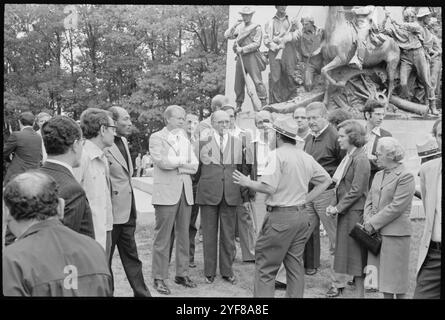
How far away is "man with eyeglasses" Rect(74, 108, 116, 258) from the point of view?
399 centimetres

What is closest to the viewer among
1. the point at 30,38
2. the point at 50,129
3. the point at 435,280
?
the point at 50,129

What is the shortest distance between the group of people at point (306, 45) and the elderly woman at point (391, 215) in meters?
0.59

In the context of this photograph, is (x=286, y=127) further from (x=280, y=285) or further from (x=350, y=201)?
(x=280, y=285)

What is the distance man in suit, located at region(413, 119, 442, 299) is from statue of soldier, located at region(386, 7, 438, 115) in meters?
0.57

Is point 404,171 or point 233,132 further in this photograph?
point 233,132

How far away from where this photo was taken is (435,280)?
4.05m

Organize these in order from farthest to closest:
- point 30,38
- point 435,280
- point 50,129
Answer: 1. point 30,38
2. point 435,280
3. point 50,129

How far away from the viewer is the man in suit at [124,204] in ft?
14.1

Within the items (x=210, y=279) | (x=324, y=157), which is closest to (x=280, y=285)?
(x=210, y=279)

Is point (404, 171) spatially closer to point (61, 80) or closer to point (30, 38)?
point (61, 80)

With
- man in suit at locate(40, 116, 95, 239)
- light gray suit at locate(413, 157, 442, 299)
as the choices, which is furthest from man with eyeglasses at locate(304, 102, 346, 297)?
man in suit at locate(40, 116, 95, 239)

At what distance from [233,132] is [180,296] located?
4.13 ft
